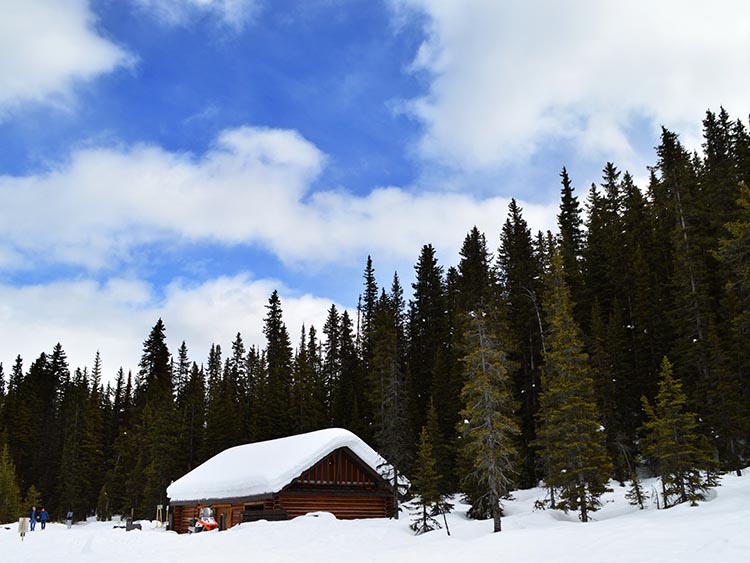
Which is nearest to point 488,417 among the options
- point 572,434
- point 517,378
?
point 572,434

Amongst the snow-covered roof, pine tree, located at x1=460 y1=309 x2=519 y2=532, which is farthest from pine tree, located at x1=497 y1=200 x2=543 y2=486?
pine tree, located at x1=460 y1=309 x2=519 y2=532

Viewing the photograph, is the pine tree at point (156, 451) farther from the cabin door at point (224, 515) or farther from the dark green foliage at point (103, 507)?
the cabin door at point (224, 515)

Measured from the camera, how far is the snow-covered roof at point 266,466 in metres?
32.9

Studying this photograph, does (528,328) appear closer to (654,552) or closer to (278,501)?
(278,501)

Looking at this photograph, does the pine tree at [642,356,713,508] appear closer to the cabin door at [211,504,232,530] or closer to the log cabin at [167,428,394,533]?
the log cabin at [167,428,394,533]

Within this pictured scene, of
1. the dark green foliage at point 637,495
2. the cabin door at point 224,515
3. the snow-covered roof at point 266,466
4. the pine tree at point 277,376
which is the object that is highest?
the pine tree at point 277,376

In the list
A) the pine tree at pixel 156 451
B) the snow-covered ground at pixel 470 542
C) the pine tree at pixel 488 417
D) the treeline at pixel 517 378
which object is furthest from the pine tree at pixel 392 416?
the pine tree at pixel 156 451

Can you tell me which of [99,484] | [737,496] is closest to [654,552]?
[737,496]

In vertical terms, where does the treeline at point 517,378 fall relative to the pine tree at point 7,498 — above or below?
above

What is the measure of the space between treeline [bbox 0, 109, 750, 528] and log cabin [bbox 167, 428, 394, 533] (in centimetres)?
245

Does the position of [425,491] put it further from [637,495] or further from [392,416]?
[392,416]

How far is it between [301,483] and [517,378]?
25.8 metres

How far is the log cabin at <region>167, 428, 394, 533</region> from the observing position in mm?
33000

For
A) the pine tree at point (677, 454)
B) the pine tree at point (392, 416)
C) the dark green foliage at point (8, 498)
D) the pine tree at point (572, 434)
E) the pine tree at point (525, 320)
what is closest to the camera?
the pine tree at point (677, 454)
